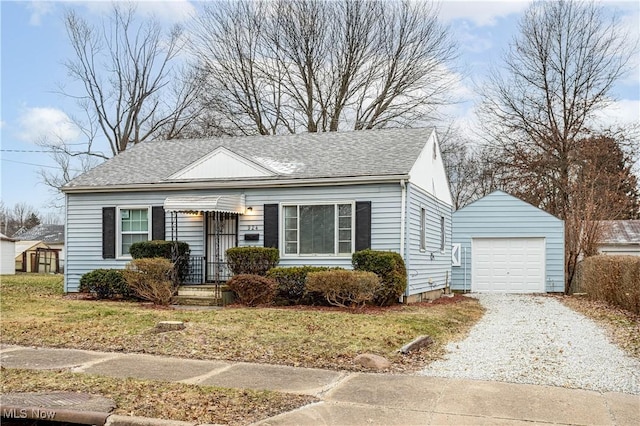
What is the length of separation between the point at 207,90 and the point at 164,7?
4.45 meters

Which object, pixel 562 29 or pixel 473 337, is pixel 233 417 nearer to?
pixel 473 337

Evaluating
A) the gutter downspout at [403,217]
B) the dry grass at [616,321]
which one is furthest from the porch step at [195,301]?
the dry grass at [616,321]

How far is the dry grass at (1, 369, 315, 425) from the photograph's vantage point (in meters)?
5.40

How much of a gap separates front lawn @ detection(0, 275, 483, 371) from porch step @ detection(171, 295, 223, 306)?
3.16 ft

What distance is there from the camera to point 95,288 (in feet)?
50.6

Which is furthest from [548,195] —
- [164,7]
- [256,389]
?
[256,389]

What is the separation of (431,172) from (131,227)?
27.4 ft

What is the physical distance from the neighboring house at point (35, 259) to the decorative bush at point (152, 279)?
88.0 ft

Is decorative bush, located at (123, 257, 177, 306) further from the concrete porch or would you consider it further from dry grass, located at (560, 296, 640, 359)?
dry grass, located at (560, 296, 640, 359)

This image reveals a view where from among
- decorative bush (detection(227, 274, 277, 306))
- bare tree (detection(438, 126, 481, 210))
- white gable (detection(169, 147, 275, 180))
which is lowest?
decorative bush (detection(227, 274, 277, 306))

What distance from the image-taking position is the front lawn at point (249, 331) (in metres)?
8.09

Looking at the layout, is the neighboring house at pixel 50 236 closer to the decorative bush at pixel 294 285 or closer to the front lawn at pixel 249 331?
the front lawn at pixel 249 331


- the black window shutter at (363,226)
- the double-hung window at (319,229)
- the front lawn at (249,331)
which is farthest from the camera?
the double-hung window at (319,229)

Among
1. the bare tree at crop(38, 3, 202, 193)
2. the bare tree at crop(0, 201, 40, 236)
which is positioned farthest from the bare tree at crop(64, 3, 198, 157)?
the bare tree at crop(0, 201, 40, 236)
